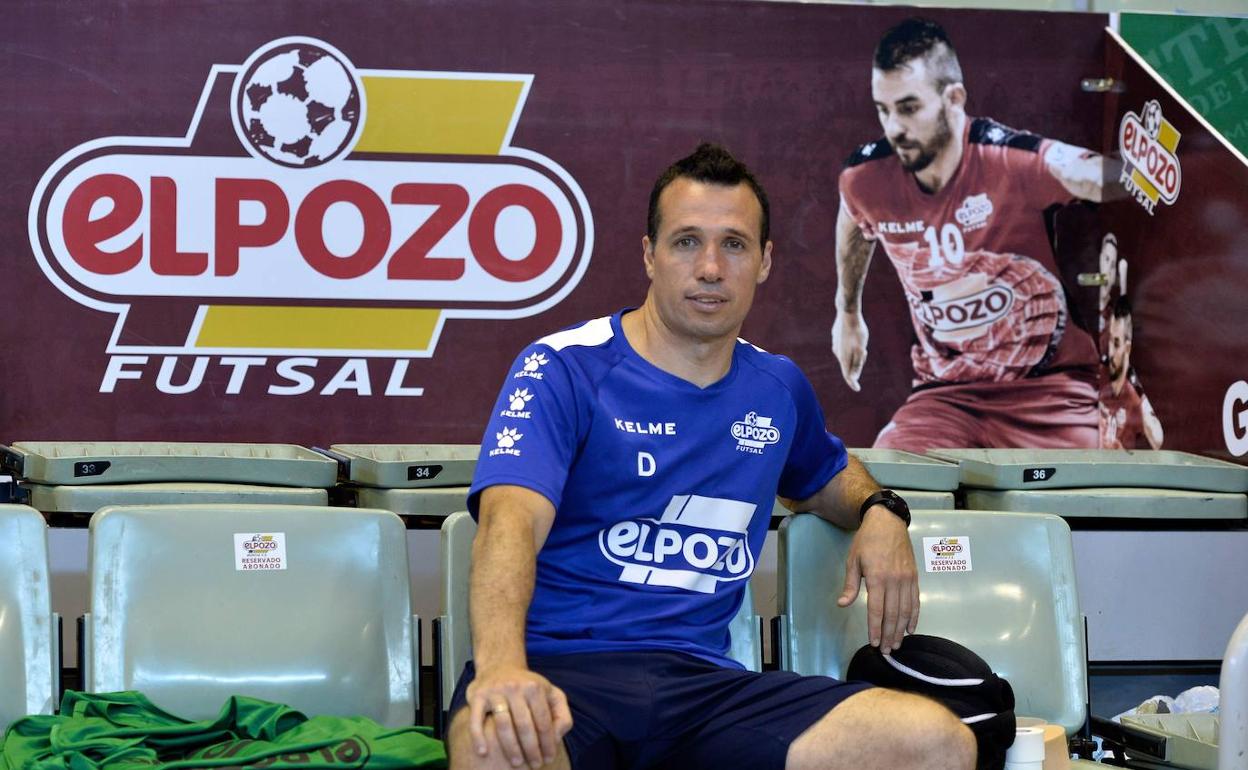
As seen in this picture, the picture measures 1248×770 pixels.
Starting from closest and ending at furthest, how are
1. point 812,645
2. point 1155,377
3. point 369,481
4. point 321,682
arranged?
point 321,682
point 812,645
point 369,481
point 1155,377

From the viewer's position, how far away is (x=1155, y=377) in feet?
14.1

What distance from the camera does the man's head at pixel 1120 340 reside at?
4379 mm

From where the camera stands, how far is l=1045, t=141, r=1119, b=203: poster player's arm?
442 centimetres

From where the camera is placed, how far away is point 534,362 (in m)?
2.23

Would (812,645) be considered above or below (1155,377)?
below

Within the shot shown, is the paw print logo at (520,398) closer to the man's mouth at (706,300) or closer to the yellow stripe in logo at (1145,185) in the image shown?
the man's mouth at (706,300)

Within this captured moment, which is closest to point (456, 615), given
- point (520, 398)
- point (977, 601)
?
point (520, 398)

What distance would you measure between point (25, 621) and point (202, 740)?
1.34 feet

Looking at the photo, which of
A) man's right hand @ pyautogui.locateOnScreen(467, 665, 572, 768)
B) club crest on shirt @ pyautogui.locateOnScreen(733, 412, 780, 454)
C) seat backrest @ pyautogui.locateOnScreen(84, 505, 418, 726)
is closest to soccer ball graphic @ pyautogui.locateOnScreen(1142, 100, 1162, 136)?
club crest on shirt @ pyautogui.locateOnScreen(733, 412, 780, 454)

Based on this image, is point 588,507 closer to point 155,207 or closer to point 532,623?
point 532,623

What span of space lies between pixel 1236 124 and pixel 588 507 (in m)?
2.75

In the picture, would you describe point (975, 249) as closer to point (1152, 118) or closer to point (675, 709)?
point (1152, 118)

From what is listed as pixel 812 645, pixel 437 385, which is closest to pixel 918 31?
pixel 437 385

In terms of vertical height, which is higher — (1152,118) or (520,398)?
(1152,118)
